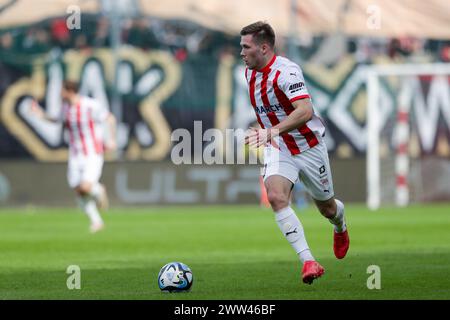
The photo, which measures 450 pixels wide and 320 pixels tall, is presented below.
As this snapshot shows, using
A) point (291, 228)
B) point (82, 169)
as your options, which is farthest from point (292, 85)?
point (82, 169)

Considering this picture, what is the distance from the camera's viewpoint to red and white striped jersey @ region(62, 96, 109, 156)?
20.7m

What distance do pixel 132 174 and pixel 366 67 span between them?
634cm

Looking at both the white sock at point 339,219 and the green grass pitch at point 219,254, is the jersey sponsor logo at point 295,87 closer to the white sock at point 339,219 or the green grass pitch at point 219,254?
the white sock at point 339,219

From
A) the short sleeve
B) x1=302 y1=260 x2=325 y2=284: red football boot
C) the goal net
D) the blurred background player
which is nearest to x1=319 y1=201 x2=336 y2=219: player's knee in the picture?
the short sleeve

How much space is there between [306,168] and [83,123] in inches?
419

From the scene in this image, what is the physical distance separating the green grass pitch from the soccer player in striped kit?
2.26 feet

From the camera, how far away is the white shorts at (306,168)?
10.5 metres

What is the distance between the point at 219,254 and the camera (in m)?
14.1

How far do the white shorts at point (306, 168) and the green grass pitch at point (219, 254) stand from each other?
85 centimetres

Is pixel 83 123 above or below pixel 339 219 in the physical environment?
above

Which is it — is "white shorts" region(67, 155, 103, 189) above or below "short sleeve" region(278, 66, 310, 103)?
below

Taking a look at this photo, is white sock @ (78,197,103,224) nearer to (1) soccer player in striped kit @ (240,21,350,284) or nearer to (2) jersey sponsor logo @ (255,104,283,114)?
(1) soccer player in striped kit @ (240,21,350,284)

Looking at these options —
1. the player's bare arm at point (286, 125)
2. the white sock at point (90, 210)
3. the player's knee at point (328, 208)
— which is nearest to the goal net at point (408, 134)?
the white sock at point (90, 210)

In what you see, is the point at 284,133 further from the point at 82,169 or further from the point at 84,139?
the point at 84,139
